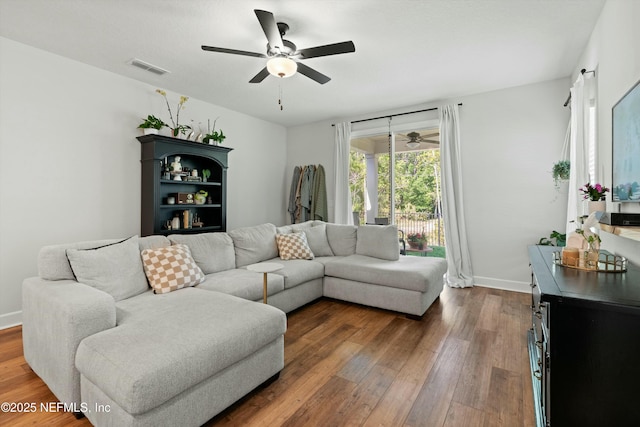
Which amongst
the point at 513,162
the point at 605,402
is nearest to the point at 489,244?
the point at 513,162

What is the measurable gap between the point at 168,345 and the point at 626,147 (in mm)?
2658

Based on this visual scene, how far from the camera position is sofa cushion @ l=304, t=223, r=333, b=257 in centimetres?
402

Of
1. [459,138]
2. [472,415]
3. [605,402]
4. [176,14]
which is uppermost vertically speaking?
[176,14]

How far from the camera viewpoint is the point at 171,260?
8.04 feet

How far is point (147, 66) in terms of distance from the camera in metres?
3.31

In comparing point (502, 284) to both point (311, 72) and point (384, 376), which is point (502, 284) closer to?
point (384, 376)

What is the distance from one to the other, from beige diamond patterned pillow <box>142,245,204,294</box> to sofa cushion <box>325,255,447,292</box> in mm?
1569

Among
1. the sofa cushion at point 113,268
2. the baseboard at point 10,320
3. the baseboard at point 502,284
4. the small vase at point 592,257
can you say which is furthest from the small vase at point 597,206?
the baseboard at point 10,320

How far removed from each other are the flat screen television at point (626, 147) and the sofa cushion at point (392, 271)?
62.1 inches

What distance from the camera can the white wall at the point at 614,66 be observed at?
1709 millimetres

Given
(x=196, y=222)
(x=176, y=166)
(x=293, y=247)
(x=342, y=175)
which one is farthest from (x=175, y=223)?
(x=342, y=175)

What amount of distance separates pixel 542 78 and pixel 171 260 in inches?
178

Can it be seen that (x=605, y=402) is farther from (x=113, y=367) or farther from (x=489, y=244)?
(x=489, y=244)

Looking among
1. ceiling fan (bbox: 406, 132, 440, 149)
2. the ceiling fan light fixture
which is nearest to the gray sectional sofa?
the ceiling fan light fixture
